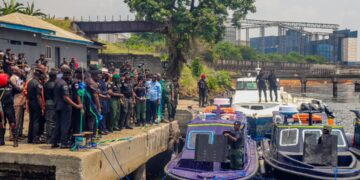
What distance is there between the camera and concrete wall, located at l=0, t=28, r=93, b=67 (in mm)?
19859

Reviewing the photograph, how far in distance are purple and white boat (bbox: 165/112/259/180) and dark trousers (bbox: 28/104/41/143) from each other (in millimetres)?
3515

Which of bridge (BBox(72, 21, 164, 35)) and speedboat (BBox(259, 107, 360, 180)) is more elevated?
bridge (BBox(72, 21, 164, 35))

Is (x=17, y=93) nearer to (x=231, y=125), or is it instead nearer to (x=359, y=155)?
(x=231, y=125)

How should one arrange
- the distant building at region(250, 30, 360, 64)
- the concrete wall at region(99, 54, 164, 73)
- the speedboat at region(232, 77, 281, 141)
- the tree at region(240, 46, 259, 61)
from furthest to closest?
the distant building at region(250, 30, 360, 64) < the tree at region(240, 46, 259, 61) < the concrete wall at region(99, 54, 164, 73) < the speedboat at region(232, 77, 281, 141)

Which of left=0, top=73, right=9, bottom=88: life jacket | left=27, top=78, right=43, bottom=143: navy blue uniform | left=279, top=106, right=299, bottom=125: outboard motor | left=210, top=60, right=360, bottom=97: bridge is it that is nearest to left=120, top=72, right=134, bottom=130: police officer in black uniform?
left=27, top=78, right=43, bottom=143: navy blue uniform

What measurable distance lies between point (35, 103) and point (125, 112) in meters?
3.69

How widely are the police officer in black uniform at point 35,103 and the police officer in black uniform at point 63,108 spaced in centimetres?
71

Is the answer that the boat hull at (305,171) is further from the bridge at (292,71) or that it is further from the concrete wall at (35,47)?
the bridge at (292,71)

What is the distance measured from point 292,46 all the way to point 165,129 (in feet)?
541

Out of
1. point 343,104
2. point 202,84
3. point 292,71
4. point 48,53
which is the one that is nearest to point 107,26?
point 48,53

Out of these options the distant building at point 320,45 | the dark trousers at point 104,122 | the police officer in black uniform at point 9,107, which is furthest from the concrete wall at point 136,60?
the distant building at point 320,45

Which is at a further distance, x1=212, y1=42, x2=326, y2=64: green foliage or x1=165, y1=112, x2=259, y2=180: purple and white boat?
x1=212, y1=42, x2=326, y2=64: green foliage

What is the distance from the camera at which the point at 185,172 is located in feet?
37.3

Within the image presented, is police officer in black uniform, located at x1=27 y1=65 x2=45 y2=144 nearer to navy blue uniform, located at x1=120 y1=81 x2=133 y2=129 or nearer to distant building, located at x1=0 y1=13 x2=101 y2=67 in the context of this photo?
navy blue uniform, located at x1=120 y1=81 x2=133 y2=129
